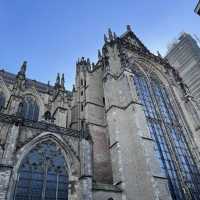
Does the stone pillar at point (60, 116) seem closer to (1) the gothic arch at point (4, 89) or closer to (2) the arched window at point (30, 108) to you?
(2) the arched window at point (30, 108)

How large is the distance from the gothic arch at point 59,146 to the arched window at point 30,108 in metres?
8.56

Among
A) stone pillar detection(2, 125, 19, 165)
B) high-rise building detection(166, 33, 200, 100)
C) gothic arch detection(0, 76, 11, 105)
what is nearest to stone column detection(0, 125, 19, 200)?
stone pillar detection(2, 125, 19, 165)

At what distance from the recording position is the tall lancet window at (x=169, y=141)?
48.2 ft

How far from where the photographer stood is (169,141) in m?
17.0

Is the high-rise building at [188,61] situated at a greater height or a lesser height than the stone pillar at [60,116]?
greater

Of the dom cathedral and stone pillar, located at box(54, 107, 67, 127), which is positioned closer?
the dom cathedral

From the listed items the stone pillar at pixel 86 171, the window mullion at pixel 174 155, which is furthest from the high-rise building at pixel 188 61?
the stone pillar at pixel 86 171

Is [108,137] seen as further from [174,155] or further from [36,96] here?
[36,96]

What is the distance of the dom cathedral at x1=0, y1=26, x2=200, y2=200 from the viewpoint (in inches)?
470

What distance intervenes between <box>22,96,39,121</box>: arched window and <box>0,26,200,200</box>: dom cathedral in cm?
10

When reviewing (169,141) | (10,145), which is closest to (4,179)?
(10,145)

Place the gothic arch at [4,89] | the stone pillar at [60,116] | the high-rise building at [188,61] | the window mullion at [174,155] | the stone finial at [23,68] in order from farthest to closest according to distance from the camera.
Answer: the high-rise building at [188,61] → the gothic arch at [4,89] → the stone finial at [23,68] → the stone pillar at [60,116] → the window mullion at [174,155]

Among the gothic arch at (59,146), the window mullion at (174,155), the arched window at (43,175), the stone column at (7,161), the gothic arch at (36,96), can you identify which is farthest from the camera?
the gothic arch at (36,96)

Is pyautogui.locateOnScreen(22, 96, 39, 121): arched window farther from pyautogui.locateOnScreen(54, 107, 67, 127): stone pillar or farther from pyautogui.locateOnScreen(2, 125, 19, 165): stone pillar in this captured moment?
pyautogui.locateOnScreen(2, 125, 19, 165): stone pillar
